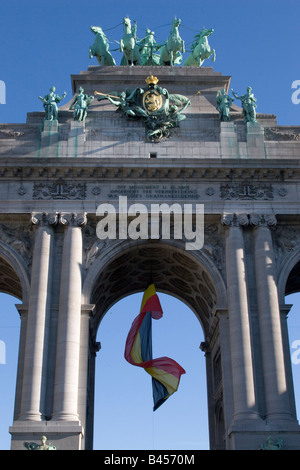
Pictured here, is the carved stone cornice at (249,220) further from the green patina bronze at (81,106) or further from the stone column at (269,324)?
the green patina bronze at (81,106)

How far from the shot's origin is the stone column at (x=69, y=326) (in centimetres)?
2962

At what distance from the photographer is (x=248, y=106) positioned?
1416 inches

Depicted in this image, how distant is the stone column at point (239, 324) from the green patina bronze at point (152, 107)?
5876 mm

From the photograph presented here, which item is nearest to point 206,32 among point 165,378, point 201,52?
point 201,52

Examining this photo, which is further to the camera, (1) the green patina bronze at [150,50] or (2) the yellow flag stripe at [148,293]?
(1) the green patina bronze at [150,50]

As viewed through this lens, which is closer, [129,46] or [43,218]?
[43,218]

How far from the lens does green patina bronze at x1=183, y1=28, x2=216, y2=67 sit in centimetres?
4081

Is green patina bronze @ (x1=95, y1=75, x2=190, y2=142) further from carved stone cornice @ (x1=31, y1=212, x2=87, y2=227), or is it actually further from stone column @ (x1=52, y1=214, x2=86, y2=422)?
stone column @ (x1=52, y1=214, x2=86, y2=422)

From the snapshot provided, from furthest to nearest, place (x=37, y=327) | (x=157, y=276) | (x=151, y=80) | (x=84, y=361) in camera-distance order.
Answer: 1. (x=157, y=276)
2. (x=151, y=80)
3. (x=84, y=361)
4. (x=37, y=327)

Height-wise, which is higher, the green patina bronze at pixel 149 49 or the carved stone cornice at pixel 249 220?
the green patina bronze at pixel 149 49

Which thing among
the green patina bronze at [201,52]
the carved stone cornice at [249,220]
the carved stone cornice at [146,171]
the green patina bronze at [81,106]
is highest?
the green patina bronze at [201,52]

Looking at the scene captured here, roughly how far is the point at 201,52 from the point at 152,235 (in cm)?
1317

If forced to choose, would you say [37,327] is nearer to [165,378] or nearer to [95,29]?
[165,378]

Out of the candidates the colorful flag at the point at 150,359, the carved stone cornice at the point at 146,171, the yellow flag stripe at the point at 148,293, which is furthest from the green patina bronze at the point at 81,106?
the colorful flag at the point at 150,359
